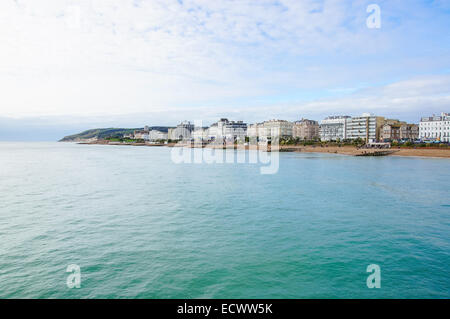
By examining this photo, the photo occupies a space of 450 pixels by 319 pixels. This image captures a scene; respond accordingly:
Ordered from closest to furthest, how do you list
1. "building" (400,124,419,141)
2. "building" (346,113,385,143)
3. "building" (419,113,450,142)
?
"building" (419,113,450,142) < "building" (400,124,419,141) < "building" (346,113,385,143)

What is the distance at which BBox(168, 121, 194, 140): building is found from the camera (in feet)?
537

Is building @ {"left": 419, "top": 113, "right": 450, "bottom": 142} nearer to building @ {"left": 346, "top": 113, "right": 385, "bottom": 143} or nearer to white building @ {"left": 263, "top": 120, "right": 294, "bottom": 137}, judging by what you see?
building @ {"left": 346, "top": 113, "right": 385, "bottom": 143}

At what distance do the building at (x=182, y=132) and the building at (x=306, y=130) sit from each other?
57359mm

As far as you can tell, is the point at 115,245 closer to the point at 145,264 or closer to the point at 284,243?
the point at 145,264

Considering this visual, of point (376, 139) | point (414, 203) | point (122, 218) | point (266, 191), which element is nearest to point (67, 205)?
point (122, 218)

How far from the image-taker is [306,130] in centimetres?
12488

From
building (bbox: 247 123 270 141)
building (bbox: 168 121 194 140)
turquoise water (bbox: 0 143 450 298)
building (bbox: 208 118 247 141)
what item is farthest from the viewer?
building (bbox: 168 121 194 140)

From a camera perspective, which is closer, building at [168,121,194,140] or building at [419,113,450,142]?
building at [419,113,450,142]

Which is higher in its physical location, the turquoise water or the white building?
the white building

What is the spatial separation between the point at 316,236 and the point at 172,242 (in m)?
5.40

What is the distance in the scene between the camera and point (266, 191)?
22.1 m

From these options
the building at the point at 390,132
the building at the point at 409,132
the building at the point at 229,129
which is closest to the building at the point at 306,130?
the building at the point at 229,129

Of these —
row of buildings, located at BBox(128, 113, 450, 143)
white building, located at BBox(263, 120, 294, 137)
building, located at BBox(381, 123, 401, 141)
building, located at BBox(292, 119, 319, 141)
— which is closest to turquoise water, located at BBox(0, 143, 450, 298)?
building, located at BBox(381, 123, 401, 141)

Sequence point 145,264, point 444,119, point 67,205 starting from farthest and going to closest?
point 444,119 → point 67,205 → point 145,264
